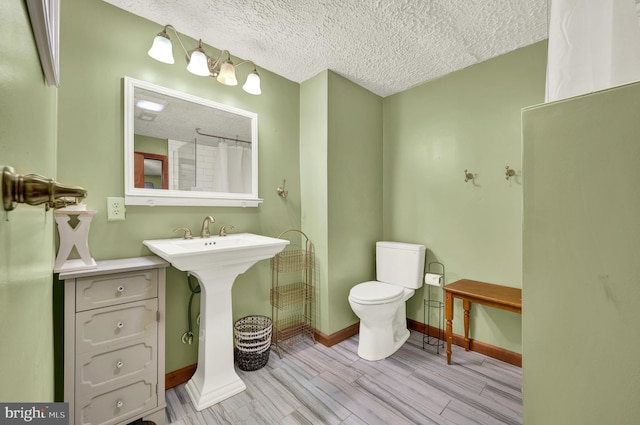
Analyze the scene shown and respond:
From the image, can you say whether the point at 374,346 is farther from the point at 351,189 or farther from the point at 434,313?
the point at 351,189

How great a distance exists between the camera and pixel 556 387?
832 millimetres

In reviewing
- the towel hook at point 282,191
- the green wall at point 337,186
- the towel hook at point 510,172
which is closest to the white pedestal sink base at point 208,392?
the green wall at point 337,186

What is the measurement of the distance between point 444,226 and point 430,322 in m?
0.91

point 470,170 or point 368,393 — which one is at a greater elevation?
point 470,170

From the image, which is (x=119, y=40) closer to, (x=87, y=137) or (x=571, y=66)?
(x=87, y=137)

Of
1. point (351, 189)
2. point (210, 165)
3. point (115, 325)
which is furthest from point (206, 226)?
point (351, 189)

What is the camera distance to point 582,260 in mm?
804

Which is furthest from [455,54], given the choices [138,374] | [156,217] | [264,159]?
[138,374]

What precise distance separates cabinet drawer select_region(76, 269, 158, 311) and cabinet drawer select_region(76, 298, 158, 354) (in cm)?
3

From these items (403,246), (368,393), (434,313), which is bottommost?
(368,393)

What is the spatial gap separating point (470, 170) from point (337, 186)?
112 cm

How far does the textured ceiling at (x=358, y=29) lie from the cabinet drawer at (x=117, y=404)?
2126 millimetres

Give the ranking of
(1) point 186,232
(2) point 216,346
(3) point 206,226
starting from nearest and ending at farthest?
(2) point 216,346 < (1) point 186,232 < (3) point 206,226

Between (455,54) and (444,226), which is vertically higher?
(455,54)
